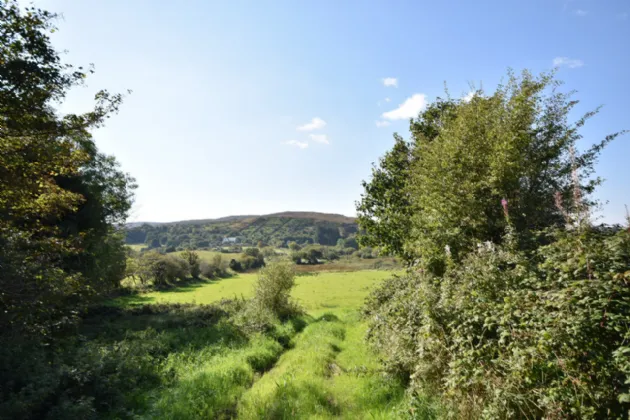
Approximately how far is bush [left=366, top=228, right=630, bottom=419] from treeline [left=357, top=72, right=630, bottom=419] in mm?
23

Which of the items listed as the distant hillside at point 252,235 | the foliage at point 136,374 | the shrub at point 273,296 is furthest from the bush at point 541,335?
the distant hillside at point 252,235

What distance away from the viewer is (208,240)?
593 ft

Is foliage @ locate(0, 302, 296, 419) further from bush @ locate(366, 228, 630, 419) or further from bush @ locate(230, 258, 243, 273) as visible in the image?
bush @ locate(230, 258, 243, 273)

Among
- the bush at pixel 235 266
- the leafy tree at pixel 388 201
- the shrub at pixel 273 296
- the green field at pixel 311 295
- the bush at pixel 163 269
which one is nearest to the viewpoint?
the leafy tree at pixel 388 201

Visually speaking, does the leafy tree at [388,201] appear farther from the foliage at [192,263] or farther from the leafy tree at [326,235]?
the leafy tree at [326,235]

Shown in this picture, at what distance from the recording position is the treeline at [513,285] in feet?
13.7

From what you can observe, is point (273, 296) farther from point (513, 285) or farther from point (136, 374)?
point (513, 285)

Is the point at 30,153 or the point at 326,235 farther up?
the point at 30,153

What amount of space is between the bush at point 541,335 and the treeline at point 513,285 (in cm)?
2

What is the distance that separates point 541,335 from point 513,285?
5.49ft

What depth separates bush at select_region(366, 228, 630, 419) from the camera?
405cm

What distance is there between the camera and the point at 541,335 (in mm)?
4512

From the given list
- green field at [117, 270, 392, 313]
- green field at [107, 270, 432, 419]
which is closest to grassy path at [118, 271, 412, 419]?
green field at [107, 270, 432, 419]

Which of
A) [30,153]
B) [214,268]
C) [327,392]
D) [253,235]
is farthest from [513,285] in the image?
[253,235]
